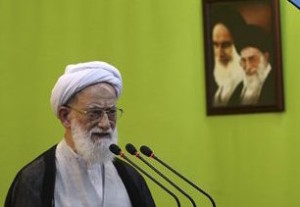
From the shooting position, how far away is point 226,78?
2.98m

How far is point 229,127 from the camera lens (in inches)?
117

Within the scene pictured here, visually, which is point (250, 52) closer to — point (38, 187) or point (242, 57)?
point (242, 57)

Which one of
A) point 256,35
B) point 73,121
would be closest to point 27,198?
point 73,121

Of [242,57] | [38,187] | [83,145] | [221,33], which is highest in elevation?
[221,33]

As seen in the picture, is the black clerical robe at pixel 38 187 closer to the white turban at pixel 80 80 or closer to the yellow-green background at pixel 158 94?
the white turban at pixel 80 80

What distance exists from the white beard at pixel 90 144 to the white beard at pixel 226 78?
1.02 m

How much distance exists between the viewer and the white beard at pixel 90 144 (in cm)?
202

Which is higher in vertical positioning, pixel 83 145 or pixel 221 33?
pixel 221 33

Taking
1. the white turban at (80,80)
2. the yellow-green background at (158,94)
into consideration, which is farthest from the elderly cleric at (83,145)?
the yellow-green background at (158,94)

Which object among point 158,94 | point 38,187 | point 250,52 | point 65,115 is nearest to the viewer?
point 38,187

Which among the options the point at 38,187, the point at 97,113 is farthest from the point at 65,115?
the point at 38,187

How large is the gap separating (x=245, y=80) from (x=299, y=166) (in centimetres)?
46

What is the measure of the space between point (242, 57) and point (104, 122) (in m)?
1.13

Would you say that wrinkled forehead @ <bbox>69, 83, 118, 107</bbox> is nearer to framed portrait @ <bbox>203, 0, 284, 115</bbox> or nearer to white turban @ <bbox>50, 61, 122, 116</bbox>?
white turban @ <bbox>50, 61, 122, 116</bbox>
